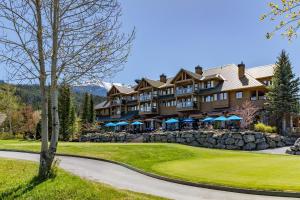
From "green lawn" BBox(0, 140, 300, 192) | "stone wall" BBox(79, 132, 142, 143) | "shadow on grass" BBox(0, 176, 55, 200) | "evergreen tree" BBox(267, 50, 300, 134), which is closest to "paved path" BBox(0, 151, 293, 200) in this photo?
"green lawn" BBox(0, 140, 300, 192)

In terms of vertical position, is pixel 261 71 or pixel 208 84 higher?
pixel 261 71

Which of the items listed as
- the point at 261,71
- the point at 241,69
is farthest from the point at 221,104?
the point at 261,71

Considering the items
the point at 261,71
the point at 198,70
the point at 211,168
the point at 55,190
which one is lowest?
the point at 211,168

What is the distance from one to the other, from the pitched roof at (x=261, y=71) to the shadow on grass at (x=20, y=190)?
4429 centimetres

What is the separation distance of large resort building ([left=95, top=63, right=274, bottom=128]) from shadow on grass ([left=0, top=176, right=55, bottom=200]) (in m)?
40.7

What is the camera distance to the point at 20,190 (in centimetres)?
1034

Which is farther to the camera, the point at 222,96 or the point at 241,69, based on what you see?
the point at 241,69

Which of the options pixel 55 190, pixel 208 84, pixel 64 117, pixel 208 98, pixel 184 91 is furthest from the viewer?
pixel 184 91

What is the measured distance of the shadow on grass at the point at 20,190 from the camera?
980 cm

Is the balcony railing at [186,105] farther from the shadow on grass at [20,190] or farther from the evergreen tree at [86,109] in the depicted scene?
the shadow on grass at [20,190]

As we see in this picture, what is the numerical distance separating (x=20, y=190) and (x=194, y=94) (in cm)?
4784

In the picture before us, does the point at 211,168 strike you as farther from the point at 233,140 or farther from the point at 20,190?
the point at 233,140

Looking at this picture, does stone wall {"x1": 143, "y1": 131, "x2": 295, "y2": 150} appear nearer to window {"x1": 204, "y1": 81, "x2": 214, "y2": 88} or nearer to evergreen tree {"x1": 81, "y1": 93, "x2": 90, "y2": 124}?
window {"x1": 204, "y1": 81, "x2": 214, "y2": 88}

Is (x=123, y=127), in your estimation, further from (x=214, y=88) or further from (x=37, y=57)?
(x=37, y=57)
